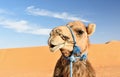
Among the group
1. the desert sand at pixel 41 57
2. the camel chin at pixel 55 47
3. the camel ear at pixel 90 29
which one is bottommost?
the desert sand at pixel 41 57

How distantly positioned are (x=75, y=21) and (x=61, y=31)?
0.42 meters

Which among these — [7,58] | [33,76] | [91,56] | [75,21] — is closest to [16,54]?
[7,58]

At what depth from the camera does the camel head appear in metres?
3.51

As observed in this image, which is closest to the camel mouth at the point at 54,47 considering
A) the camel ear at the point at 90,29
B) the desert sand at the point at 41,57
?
the camel ear at the point at 90,29

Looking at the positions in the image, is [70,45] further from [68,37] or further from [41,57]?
[41,57]

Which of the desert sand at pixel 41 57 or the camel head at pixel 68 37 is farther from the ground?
the camel head at pixel 68 37

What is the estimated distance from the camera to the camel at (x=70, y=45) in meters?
3.56

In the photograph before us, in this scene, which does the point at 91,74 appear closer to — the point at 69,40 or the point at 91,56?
the point at 69,40

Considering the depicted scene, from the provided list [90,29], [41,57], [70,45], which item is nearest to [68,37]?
[70,45]

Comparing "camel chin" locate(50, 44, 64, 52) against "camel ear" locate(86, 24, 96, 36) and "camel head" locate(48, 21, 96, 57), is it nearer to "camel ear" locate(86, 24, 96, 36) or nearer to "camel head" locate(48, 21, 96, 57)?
"camel head" locate(48, 21, 96, 57)

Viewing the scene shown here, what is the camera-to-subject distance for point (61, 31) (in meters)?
3.63

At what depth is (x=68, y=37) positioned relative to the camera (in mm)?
3744

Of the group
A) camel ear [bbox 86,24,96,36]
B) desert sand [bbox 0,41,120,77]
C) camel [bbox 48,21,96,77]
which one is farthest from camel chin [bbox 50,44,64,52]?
desert sand [bbox 0,41,120,77]

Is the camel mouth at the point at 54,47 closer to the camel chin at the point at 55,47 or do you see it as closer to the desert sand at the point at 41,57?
the camel chin at the point at 55,47
